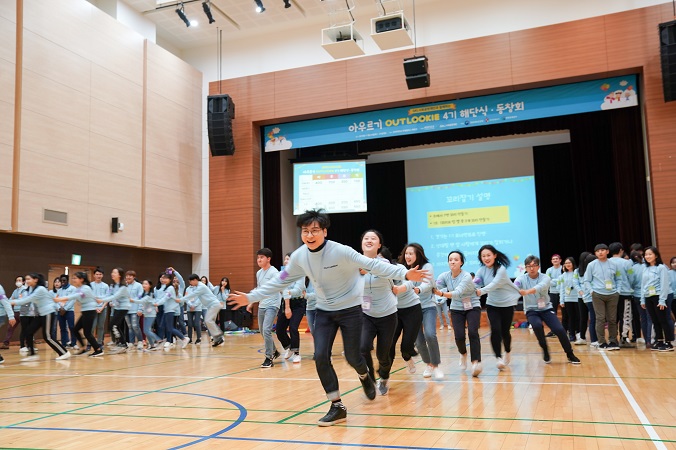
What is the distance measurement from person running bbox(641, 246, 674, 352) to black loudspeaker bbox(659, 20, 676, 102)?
6131mm

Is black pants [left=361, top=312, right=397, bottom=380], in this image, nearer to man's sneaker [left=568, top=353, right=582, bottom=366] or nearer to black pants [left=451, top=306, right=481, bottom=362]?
black pants [left=451, top=306, right=481, bottom=362]

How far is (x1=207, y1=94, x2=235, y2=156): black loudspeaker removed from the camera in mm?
16531

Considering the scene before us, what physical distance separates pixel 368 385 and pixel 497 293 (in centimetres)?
261

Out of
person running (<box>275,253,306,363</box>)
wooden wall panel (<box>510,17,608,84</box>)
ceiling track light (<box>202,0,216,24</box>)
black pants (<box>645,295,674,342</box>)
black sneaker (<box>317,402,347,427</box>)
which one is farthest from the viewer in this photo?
ceiling track light (<box>202,0,216,24</box>)

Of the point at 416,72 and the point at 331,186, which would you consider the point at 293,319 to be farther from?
the point at 331,186

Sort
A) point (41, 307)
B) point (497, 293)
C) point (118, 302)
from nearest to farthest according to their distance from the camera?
point (497, 293)
point (41, 307)
point (118, 302)

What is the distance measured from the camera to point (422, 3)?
1630 cm

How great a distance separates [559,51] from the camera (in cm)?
1475

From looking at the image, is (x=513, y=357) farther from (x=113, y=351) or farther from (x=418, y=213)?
(x=418, y=213)

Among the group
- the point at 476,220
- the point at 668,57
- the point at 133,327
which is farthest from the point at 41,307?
the point at 668,57

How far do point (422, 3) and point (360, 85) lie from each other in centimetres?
284

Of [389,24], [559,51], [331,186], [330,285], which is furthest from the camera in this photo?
[331,186]

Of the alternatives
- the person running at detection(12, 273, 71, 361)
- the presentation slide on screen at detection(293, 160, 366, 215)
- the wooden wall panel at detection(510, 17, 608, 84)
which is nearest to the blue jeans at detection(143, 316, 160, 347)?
the person running at detection(12, 273, 71, 361)

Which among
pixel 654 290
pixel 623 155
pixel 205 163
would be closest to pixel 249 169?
pixel 205 163
